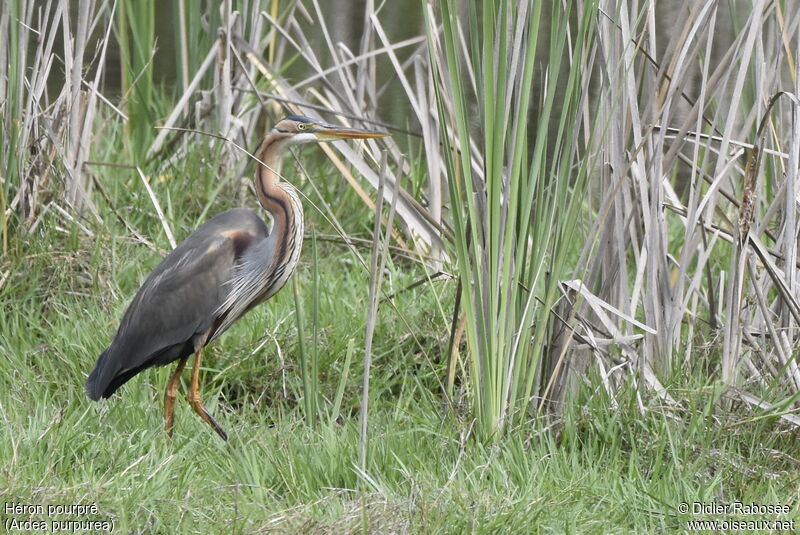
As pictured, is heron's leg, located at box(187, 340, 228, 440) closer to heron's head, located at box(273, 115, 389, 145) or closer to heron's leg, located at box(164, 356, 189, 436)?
heron's leg, located at box(164, 356, 189, 436)

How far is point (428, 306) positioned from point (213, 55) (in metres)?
1.63

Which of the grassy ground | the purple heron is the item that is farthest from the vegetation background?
A: the purple heron

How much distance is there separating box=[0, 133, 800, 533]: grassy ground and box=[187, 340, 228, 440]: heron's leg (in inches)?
1.8

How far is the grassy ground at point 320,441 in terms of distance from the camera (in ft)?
8.55

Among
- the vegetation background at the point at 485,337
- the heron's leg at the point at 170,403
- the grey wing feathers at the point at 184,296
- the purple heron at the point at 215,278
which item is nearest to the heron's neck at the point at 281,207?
the purple heron at the point at 215,278

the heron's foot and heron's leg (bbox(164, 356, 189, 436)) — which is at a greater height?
heron's leg (bbox(164, 356, 189, 436))

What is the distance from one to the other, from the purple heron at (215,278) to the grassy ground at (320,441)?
0.55 ft

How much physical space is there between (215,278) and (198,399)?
42 cm

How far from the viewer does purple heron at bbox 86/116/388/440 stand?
3568 millimetres

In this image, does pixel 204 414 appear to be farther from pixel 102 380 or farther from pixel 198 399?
pixel 102 380

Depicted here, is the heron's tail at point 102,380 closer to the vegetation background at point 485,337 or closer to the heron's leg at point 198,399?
the vegetation background at point 485,337

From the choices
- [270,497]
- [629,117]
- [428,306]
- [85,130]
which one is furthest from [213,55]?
[270,497]

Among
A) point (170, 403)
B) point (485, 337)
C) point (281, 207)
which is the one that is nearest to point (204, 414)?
point (170, 403)

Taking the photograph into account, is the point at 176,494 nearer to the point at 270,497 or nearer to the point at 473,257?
the point at 270,497
